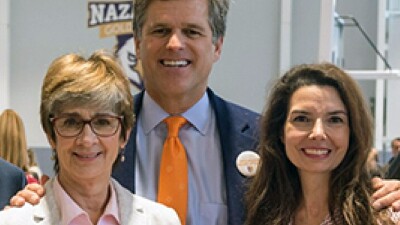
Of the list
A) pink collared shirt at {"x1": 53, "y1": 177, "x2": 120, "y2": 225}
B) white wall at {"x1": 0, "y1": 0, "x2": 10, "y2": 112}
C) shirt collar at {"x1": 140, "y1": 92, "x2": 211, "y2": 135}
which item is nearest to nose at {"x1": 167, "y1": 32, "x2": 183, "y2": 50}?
shirt collar at {"x1": 140, "y1": 92, "x2": 211, "y2": 135}

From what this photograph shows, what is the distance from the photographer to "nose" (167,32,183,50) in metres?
2.17

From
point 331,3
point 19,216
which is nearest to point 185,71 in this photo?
point 19,216

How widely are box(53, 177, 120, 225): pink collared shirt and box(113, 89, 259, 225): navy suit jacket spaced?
31 centimetres

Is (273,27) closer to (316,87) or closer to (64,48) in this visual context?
(64,48)

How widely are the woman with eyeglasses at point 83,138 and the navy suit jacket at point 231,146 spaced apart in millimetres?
305

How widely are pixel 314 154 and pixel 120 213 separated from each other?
23.0 inches

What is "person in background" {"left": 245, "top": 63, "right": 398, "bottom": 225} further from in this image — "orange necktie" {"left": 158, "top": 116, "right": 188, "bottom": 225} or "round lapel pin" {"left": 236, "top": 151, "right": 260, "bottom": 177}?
"orange necktie" {"left": 158, "top": 116, "right": 188, "bottom": 225}

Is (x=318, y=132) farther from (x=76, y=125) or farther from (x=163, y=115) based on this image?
(x=76, y=125)

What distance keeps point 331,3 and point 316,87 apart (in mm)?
1880

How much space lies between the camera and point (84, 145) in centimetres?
174

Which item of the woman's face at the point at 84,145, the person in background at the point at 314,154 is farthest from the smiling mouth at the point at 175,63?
the woman's face at the point at 84,145

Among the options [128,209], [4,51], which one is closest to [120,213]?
[128,209]

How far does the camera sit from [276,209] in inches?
85.0

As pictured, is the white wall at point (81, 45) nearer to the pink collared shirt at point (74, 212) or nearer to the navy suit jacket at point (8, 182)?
the navy suit jacket at point (8, 182)
